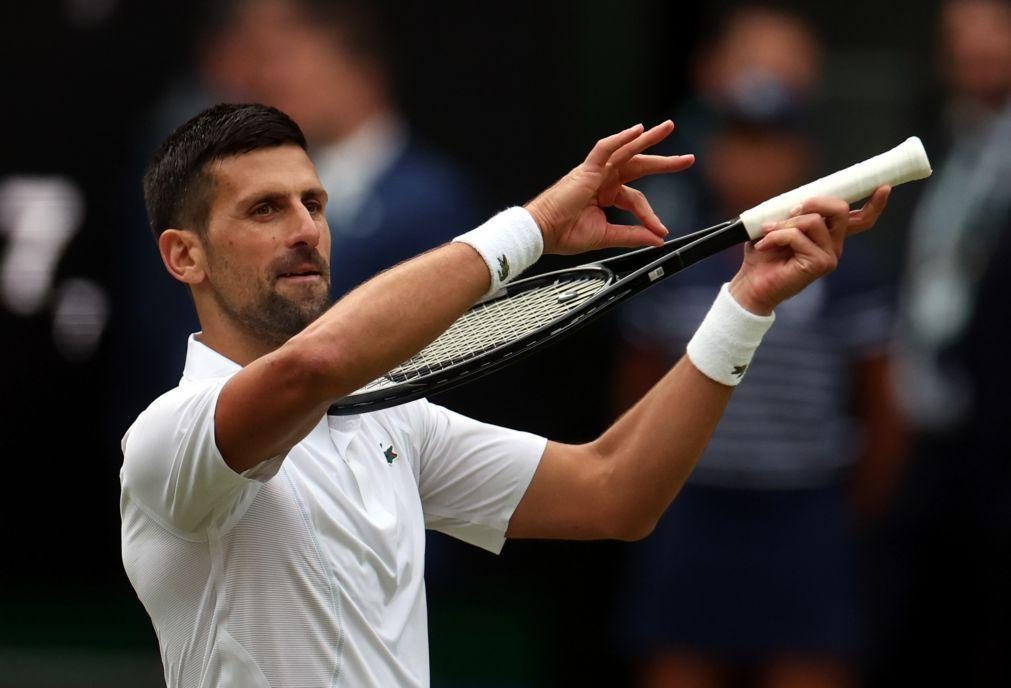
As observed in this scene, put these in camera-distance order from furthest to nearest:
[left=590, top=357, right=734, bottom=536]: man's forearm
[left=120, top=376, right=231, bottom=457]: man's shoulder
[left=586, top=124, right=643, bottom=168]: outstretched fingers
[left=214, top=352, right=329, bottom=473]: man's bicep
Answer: [left=590, top=357, right=734, bottom=536]: man's forearm, [left=586, top=124, right=643, bottom=168]: outstretched fingers, [left=120, top=376, right=231, bottom=457]: man's shoulder, [left=214, top=352, right=329, bottom=473]: man's bicep

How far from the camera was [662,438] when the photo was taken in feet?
12.3

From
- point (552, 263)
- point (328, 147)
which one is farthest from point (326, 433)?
point (328, 147)

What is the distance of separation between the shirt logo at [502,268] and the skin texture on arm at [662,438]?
0.55m

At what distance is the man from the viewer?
10.8 feet

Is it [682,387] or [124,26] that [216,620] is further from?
[124,26]

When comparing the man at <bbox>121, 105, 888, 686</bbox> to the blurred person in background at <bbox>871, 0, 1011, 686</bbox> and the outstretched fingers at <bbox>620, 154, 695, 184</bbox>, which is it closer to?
the outstretched fingers at <bbox>620, 154, 695, 184</bbox>

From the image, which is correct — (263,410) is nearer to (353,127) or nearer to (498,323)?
(498,323)

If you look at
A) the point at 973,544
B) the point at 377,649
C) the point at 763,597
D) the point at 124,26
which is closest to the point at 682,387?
the point at 377,649

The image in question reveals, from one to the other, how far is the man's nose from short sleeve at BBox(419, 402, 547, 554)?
1.67ft

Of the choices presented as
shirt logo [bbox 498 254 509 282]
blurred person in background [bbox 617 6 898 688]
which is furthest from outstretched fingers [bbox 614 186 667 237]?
blurred person in background [bbox 617 6 898 688]

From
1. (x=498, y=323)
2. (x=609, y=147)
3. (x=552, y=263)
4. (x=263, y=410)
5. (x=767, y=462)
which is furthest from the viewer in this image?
(x=552, y=263)

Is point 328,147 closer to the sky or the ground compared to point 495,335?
closer to the sky

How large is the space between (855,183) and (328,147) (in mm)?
3384

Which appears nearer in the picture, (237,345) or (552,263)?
(237,345)
